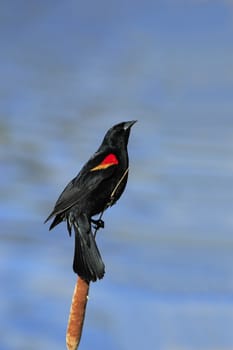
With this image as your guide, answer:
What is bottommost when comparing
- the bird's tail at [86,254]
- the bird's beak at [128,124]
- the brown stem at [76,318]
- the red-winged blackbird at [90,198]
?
the brown stem at [76,318]

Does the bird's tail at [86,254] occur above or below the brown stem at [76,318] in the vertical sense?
above

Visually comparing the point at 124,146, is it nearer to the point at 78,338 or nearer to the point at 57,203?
the point at 57,203

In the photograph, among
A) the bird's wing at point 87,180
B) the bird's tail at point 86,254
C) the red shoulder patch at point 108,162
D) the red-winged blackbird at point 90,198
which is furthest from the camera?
the red shoulder patch at point 108,162

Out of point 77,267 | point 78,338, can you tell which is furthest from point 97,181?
point 78,338

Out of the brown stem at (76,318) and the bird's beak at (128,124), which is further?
the bird's beak at (128,124)

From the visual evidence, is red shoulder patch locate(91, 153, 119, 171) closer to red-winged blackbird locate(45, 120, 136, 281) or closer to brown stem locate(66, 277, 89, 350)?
red-winged blackbird locate(45, 120, 136, 281)

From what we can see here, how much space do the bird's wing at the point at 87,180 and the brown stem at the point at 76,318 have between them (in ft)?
7.73

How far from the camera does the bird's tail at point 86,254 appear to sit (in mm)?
7539

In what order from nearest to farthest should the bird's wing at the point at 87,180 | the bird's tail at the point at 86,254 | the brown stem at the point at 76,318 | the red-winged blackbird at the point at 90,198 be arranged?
the brown stem at the point at 76,318 → the bird's tail at the point at 86,254 → the red-winged blackbird at the point at 90,198 → the bird's wing at the point at 87,180

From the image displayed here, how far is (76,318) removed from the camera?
556 centimetres

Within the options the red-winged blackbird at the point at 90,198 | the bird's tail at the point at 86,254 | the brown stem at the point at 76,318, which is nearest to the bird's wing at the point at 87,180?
the red-winged blackbird at the point at 90,198

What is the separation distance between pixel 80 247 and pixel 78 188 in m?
0.84

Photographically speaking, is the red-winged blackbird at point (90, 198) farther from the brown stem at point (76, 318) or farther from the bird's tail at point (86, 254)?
the brown stem at point (76, 318)

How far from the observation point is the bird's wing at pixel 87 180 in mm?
8492
